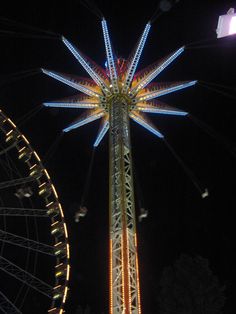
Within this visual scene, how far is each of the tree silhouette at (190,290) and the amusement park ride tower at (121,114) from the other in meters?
9.62

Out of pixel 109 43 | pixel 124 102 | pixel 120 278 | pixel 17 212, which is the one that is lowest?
pixel 120 278

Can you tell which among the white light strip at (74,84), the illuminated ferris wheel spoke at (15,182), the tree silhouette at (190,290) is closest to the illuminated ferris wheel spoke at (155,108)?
the white light strip at (74,84)

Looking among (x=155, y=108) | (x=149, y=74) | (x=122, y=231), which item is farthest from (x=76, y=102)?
(x=122, y=231)

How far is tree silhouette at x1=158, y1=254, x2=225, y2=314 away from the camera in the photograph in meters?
25.9

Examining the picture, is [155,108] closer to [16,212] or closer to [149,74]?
[149,74]

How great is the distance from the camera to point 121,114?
2130 cm

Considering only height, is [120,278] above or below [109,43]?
below

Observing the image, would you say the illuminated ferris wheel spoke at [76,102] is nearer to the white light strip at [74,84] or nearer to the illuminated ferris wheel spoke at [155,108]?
the white light strip at [74,84]

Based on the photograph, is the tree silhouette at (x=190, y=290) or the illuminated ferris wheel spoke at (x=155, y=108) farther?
the tree silhouette at (x=190, y=290)

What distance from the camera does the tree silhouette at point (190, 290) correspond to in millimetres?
25875

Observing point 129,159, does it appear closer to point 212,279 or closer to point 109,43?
point 109,43

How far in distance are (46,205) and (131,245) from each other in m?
6.00

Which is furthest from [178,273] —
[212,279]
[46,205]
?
[46,205]

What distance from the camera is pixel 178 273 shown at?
2769 centimetres
